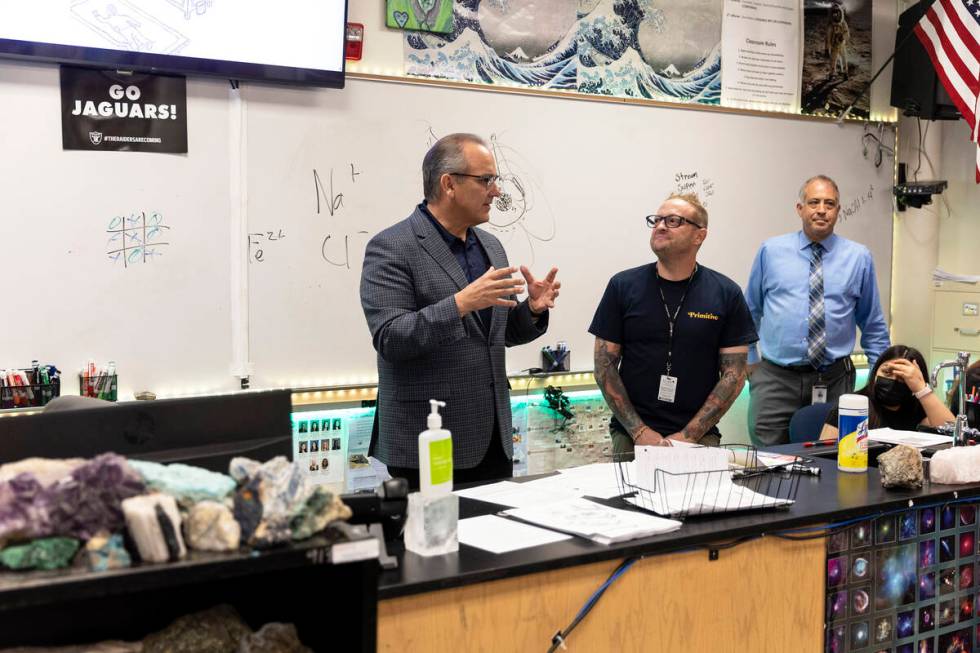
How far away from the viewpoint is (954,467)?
8.34 feet

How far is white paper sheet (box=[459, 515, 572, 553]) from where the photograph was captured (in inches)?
76.5

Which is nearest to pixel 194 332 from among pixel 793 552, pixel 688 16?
pixel 793 552

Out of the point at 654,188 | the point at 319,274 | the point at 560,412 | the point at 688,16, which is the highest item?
the point at 688,16

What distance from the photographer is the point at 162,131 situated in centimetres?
371

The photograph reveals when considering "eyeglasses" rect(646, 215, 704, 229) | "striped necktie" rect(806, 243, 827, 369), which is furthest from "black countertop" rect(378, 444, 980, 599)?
"striped necktie" rect(806, 243, 827, 369)

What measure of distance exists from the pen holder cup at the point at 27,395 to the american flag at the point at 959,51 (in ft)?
14.5

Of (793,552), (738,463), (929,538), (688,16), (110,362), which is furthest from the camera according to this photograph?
(688,16)

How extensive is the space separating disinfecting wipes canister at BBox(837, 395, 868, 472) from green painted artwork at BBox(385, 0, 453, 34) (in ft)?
8.26

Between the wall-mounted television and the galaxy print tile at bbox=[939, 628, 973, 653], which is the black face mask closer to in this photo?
the galaxy print tile at bbox=[939, 628, 973, 653]

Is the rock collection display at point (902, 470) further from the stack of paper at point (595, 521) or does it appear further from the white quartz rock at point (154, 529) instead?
the white quartz rock at point (154, 529)

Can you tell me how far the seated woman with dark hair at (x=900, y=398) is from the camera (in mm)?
3346

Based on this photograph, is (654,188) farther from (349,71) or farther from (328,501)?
(328,501)

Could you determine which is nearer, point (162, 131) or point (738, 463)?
point (738, 463)

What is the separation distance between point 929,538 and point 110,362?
2.90m
